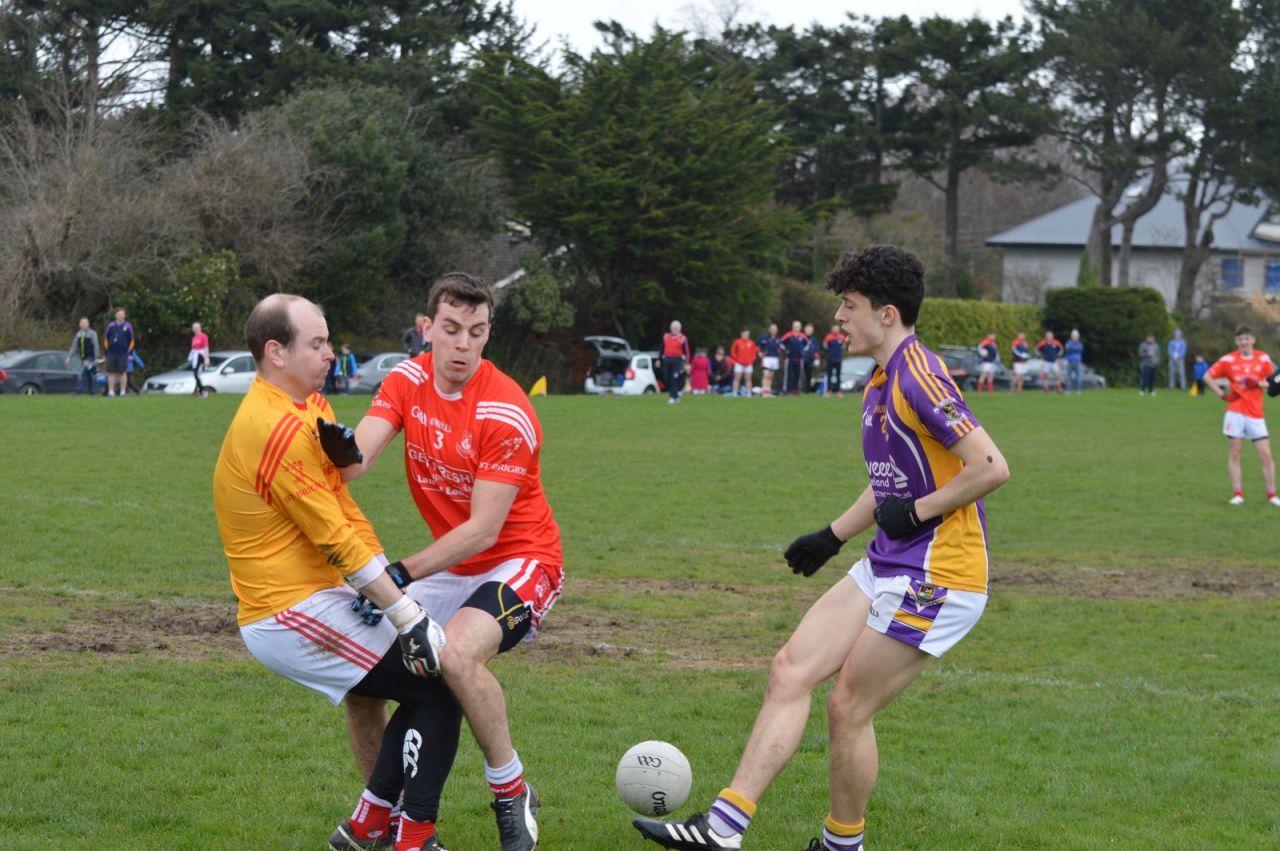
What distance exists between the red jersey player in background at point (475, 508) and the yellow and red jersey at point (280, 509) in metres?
0.16

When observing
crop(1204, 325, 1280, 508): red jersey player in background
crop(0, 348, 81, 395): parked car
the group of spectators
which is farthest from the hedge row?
crop(1204, 325, 1280, 508): red jersey player in background

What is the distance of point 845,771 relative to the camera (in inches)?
201

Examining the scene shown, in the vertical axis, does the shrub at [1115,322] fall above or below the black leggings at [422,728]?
above

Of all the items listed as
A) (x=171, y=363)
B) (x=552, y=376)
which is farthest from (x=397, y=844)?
(x=552, y=376)

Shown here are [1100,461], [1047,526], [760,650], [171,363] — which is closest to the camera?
[760,650]

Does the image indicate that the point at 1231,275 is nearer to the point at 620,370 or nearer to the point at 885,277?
the point at 620,370

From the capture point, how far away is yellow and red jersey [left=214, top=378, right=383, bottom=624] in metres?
4.70

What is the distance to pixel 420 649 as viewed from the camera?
15.5 ft

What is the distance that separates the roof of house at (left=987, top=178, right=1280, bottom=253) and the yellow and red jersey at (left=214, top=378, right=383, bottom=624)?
245ft

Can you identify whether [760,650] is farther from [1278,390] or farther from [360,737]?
[1278,390]

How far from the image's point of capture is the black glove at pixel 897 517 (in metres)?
4.99

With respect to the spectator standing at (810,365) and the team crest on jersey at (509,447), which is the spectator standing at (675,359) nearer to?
the spectator standing at (810,365)

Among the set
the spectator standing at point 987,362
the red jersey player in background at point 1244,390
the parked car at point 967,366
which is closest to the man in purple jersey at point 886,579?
the red jersey player in background at point 1244,390

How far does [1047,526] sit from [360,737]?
430 inches
